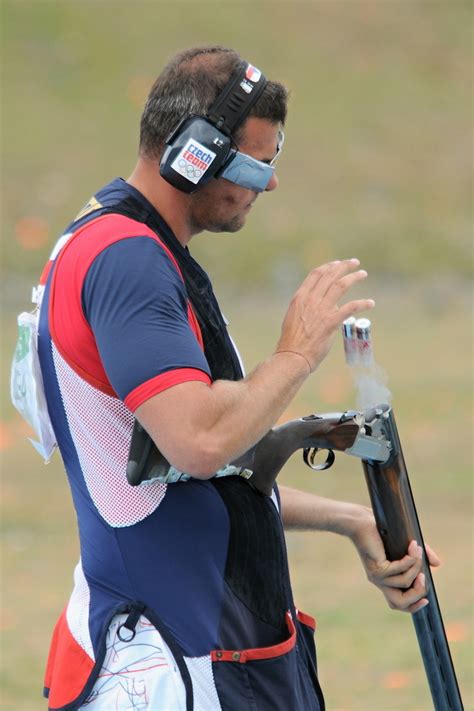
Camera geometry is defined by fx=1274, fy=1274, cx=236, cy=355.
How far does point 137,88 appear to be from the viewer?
2123 cm

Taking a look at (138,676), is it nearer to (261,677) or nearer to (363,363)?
(261,677)

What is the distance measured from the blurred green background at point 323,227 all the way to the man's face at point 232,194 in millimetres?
3451

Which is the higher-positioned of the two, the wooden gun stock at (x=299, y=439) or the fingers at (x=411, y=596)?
the wooden gun stock at (x=299, y=439)

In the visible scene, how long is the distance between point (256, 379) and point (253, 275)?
14.8 metres

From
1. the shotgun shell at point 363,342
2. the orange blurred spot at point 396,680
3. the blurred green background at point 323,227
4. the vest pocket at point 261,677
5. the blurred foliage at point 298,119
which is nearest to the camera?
the vest pocket at point 261,677

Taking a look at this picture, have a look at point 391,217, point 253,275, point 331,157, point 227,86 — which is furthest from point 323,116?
point 227,86

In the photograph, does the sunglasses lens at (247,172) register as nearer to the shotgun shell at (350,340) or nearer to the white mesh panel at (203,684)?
the shotgun shell at (350,340)

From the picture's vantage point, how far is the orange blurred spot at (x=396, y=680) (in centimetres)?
632

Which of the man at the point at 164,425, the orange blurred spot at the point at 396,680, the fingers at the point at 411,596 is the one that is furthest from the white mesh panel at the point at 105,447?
the orange blurred spot at the point at 396,680

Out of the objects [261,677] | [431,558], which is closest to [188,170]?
[261,677]

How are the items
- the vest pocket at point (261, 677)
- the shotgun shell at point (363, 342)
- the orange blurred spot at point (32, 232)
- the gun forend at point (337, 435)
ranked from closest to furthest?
the vest pocket at point (261, 677), the shotgun shell at point (363, 342), the gun forend at point (337, 435), the orange blurred spot at point (32, 232)

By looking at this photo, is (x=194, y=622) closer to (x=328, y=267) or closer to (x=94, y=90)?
(x=328, y=267)

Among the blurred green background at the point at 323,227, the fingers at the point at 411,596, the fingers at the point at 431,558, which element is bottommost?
the fingers at the point at 411,596

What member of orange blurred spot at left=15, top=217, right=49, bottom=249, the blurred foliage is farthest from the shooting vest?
orange blurred spot at left=15, top=217, right=49, bottom=249
